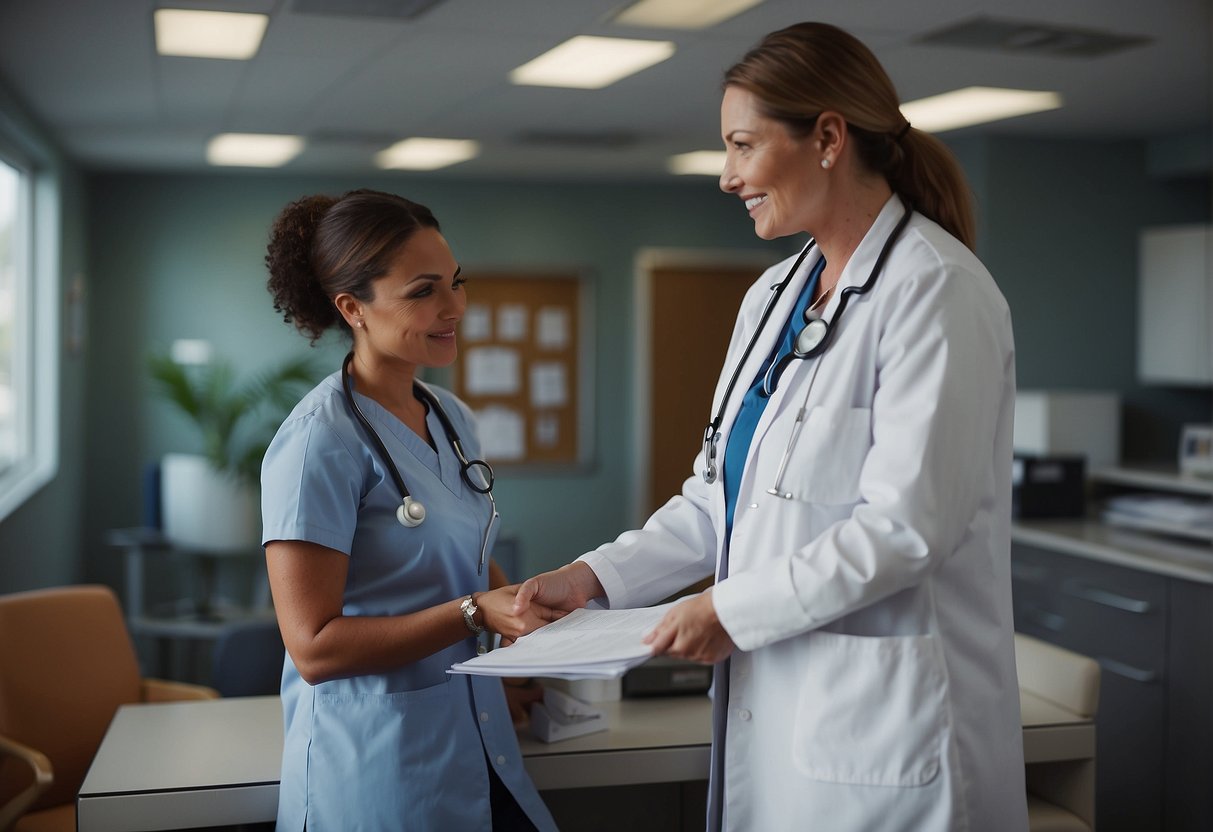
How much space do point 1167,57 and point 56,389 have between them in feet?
15.9

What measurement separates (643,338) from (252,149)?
2.63 metres

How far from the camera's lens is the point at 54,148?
17.8ft

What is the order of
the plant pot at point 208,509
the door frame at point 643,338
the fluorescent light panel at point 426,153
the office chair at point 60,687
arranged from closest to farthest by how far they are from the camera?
the office chair at point 60,687 → the plant pot at point 208,509 → the fluorescent light panel at point 426,153 → the door frame at point 643,338

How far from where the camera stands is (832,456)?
1.41 m

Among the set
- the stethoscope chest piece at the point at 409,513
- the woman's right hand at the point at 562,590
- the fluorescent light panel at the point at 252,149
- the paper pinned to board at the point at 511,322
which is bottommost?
the woman's right hand at the point at 562,590

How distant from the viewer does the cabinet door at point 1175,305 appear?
5012 mm

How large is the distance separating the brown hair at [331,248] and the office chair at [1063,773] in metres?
1.38

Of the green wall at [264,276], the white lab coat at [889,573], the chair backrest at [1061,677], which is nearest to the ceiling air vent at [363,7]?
the white lab coat at [889,573]

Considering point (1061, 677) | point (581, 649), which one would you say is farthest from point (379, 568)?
point (1061, 677)

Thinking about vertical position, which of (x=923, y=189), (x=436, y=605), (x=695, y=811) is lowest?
(x=695, y=811)

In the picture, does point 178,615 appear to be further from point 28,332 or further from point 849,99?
point 849,99

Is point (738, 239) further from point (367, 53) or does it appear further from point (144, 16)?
point (144, 16)

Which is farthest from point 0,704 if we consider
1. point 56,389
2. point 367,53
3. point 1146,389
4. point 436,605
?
point 1146,389

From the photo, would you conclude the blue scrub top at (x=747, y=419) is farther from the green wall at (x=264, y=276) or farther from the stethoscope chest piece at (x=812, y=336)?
the green wall at (x=264, y=276)
